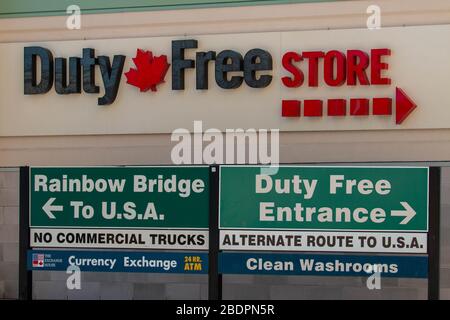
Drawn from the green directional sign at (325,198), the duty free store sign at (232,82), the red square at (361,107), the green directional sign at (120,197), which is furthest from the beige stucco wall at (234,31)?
the green directional sign at (120,197)

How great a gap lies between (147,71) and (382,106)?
2.75 meters

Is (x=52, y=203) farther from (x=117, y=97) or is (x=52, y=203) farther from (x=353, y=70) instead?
(x=353, y=70)

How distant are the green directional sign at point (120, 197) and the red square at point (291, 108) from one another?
7.35ft

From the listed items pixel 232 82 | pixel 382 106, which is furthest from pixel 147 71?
pixel 382 106

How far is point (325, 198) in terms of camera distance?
5574 mm

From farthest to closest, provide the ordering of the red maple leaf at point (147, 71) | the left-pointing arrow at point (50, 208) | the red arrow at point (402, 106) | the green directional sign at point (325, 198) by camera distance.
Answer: the red maple leaf at point (147, 71), the red arrow at point (402, 106), the left-pointing arrow at point (50, 208), the green directional sign at point (325, 198)

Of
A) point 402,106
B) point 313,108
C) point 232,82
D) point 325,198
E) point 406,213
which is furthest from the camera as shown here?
point 232,82

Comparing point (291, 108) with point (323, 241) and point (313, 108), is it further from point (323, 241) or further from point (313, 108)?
point (323, 241)

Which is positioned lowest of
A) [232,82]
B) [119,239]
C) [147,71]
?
[119,239]

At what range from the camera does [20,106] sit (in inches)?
329

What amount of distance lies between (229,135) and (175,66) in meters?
1.05

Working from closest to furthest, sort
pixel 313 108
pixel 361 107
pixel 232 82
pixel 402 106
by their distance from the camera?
pixel 402 106
pixel 361 107
pixel 313 108
pixel 232 82

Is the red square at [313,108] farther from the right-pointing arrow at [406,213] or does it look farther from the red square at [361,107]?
the right-pointing arrow at [406,213]

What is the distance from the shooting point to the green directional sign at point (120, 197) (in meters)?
5.74
